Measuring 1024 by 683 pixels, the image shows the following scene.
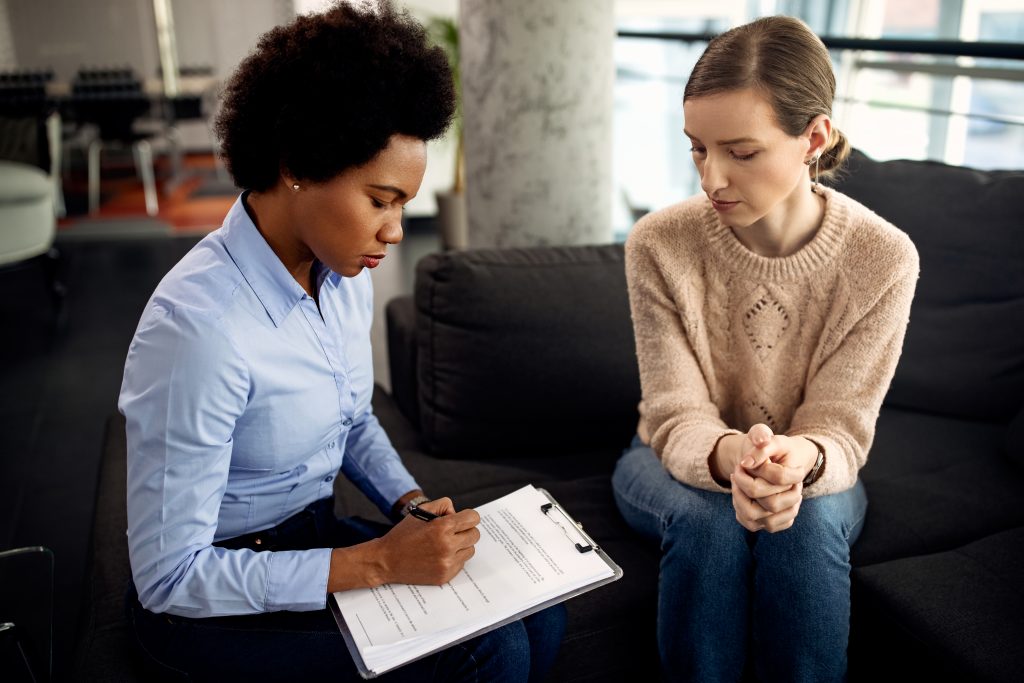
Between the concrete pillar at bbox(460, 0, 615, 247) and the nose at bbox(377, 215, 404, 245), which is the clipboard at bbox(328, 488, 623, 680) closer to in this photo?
the nose at bbox(377, 215, 404, 245)

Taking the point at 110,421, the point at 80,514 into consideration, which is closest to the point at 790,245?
the point at 110,421

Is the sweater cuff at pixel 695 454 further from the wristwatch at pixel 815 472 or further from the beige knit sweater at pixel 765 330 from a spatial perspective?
the wristwatch at pixel 815 472

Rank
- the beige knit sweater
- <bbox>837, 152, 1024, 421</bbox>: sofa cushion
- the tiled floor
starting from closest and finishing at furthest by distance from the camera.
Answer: the beige knit sweater, <bbox>837, 152, 1024, 421</bbox>: sofa cushion, the tiled floor

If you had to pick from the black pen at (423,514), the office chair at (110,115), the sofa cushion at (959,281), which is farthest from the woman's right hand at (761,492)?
the office chair at (110,115)

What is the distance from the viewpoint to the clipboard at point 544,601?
1006 millimetres

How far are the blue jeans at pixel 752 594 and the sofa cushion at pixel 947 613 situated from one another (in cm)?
11

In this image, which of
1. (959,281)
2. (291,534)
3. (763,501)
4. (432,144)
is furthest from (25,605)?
(432,144)

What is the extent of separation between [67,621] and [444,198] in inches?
126

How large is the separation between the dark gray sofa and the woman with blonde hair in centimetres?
20

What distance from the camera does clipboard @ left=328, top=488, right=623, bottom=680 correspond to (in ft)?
3.30

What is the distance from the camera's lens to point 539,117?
2.33 metres

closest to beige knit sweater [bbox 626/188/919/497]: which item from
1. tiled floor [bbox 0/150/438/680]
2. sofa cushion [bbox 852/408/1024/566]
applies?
sofa cushion [bbox 852/408/1024/566]

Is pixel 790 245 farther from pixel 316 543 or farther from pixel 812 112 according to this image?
pixel 316 543

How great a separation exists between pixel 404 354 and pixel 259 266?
961 millimetres
